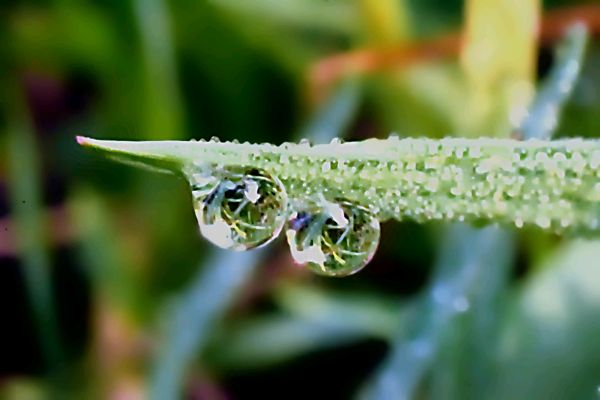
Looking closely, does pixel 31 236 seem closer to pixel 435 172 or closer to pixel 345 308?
pixel 345 308

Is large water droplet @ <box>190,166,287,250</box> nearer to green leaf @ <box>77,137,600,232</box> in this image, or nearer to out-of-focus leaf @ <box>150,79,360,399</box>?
green leaf @ <box>77,137,600,232</box>

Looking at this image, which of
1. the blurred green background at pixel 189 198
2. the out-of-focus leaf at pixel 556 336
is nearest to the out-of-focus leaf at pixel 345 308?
the blurred green background at pixel 189 198

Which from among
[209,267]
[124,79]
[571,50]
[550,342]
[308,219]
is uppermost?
[124,79]

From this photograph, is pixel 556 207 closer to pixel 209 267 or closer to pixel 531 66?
pixel 531 66

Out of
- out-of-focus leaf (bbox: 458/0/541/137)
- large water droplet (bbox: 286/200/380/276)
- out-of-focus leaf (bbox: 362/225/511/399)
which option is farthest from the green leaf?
out-of-focus leaf (bbox: 458/0/541/137)

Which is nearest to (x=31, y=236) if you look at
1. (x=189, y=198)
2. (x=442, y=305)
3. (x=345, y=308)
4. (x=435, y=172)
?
(x=189, y=198)

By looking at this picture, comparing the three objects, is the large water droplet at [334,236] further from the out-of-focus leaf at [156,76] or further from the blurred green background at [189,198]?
the out-of-focus leaf at [156,76]

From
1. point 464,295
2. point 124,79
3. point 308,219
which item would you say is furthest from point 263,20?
point 308,219
